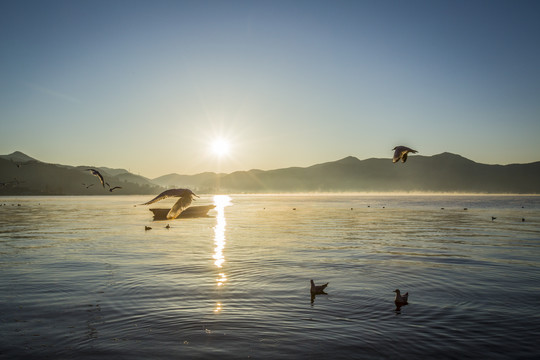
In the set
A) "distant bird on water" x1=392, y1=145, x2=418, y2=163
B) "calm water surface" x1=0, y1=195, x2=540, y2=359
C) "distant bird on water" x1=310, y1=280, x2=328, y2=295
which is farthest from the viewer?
"distant bird on water" x1=310, y1=280, x2=328, y2=295

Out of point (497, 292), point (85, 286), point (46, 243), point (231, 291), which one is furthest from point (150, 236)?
point (497, 292)

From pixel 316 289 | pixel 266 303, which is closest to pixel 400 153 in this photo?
pixel 316 289

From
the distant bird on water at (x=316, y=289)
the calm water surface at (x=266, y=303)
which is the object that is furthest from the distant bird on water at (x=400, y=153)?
the distant bird on water at (x=316, y=289)

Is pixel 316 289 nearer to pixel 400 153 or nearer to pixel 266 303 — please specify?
pixel 266 303

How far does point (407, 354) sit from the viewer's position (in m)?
9.38

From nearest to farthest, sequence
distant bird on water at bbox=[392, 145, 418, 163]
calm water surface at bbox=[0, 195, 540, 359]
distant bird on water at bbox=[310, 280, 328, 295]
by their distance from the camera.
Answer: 1. calm water surface at bbox=[0, 195, 540, 359]
2. distant bird on water at bbox=[392, 145, 418, 163]
3. distant bird on water at bbox=[310, 280, 328, 295]

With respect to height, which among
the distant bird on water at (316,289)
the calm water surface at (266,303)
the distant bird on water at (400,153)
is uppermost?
the distant bird on water at (400,153)

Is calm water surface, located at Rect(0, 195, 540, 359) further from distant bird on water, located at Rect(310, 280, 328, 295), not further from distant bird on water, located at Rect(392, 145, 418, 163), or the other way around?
distant bird on water, located at Rect(392, 145, 418, 163)

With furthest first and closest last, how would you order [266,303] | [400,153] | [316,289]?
1. [316,289]
2. [400,153]
3. [266,303]

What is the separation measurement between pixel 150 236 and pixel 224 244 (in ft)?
31.9

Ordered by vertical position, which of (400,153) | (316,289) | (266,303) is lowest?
(266,303)

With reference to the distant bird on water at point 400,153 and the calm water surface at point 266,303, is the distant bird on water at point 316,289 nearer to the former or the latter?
the calm water surface at point 266,303

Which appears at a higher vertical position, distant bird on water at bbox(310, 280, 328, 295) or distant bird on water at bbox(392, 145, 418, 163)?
distant bird on water at bbox(392, 145, 418, 163)

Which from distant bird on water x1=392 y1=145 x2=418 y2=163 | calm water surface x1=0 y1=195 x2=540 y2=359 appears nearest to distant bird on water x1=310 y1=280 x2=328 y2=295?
calm water surface x1=0 y1=195 x2=540 y2=359
